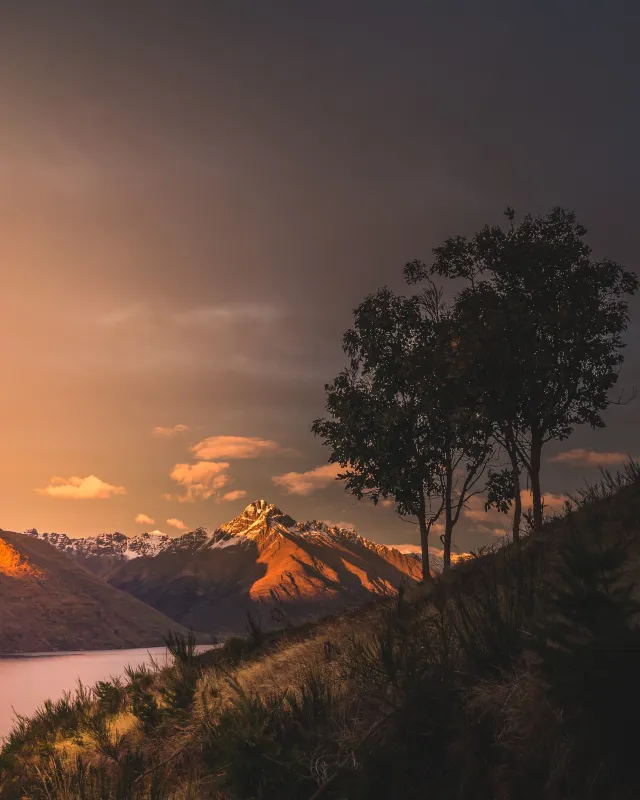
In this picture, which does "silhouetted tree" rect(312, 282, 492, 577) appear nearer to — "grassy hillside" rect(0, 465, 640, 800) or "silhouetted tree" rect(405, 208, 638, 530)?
"silhouetted tree" rect(405, 208, 638, 530)

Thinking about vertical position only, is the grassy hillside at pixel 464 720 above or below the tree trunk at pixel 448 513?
below

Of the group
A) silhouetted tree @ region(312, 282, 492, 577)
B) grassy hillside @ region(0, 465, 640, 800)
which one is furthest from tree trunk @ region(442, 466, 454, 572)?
grassy hillside @ region(0, 465, 640, 800)

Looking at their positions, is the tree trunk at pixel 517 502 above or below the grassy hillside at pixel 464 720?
above

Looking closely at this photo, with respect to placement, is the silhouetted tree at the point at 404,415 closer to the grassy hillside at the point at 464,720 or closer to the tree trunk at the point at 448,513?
the tree trunk at the point at 448,513

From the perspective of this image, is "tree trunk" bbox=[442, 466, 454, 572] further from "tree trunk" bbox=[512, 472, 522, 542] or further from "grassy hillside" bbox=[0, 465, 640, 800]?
"grassy hillside" bbox=[0, 465, 640, 800]

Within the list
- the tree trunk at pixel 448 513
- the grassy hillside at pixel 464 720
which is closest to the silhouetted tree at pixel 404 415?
the tree trunk at pixel 448 513

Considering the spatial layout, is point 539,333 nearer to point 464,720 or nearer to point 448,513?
point 448,513

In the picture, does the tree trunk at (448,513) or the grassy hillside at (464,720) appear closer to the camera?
the grassy hillside at (464,720)

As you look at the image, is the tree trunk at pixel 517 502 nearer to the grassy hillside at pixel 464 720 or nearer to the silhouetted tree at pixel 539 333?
the silhouetted tree at pixel 539 333

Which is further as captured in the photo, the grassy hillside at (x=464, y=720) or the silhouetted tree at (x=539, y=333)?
the silhouetted tree at (x=539, y=333)

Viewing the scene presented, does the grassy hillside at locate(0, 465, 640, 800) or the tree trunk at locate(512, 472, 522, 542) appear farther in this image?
the tree trunk at locate(512, 472, 522, 542)

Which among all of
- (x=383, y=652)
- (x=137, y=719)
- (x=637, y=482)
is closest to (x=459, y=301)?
(x=637, y=482)

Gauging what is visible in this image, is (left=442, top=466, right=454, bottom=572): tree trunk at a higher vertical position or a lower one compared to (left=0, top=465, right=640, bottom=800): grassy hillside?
higher

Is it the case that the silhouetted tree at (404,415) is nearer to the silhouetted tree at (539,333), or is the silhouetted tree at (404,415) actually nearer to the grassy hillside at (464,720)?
the silhouetted tree at (539,333)
